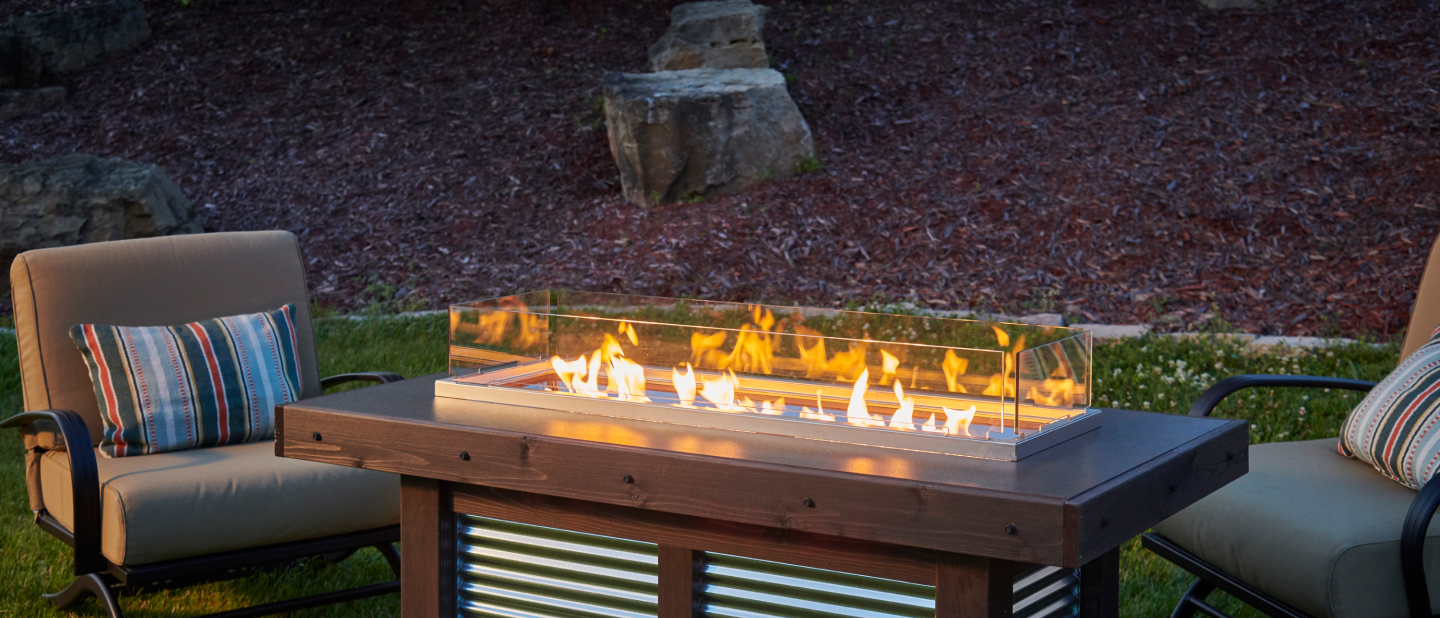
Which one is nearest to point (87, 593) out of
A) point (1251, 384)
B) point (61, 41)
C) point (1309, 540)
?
point (1309, 540)

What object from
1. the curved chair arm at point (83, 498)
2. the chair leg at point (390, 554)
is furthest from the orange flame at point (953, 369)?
the curved chair arm at point (83, 498)

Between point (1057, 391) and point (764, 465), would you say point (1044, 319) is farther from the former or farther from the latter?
point (764, 465)

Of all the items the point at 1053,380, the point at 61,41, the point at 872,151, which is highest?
the point at 61,41

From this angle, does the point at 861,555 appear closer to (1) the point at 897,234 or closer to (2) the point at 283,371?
(2) the point at 283,371

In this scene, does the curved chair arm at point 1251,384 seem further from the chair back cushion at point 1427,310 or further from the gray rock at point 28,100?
the gray rock at point 28,100

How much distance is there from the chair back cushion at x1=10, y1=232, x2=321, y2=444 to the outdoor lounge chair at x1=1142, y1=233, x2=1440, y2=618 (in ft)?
8.18

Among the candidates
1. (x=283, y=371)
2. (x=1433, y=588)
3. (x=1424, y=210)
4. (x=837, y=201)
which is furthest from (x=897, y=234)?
(x=1433, y=588)

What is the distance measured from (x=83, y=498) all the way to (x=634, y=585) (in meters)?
1.37

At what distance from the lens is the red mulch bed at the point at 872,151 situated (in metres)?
5.58

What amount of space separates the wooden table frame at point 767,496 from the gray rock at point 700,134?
167 inches

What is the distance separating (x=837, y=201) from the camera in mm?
6336

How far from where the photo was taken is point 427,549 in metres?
2.17

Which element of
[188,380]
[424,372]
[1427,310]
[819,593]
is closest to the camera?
[819,593]

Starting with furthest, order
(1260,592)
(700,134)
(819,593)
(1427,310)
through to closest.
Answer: (700,134), (1427,310), (1260,592), (819,593)
